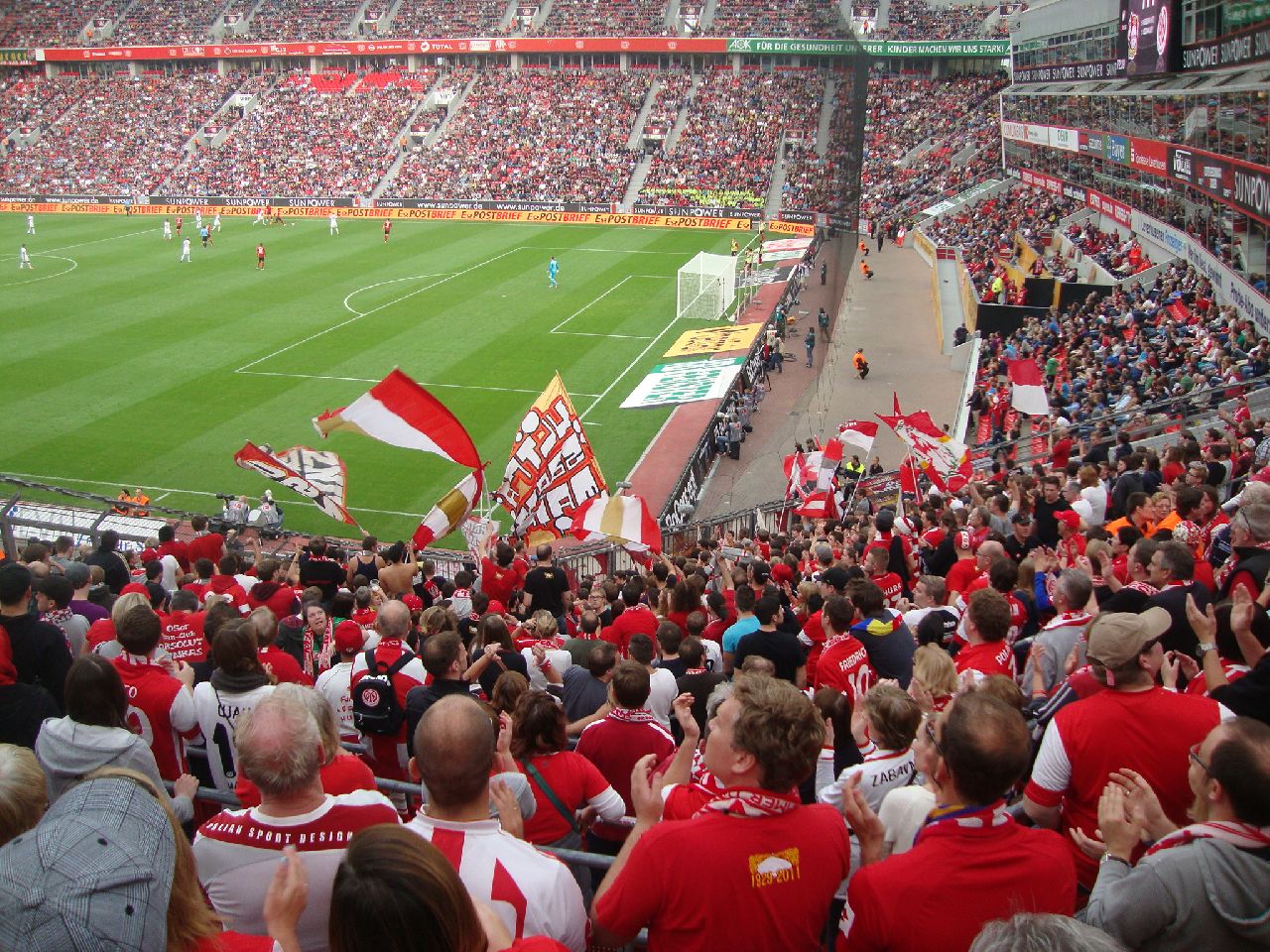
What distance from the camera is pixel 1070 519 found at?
11.5 metres

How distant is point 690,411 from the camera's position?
28000 mm

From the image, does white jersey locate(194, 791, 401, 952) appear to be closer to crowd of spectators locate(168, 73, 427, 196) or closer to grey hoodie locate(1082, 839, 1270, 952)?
grey hoodie locate(1082, 839, 1270, 952)

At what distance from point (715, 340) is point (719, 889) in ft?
104

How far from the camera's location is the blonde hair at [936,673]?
535 cm

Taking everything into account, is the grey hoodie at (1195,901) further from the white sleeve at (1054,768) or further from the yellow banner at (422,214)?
the yellow banner at (422,214)

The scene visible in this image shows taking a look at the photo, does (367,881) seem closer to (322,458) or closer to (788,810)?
(788,810)

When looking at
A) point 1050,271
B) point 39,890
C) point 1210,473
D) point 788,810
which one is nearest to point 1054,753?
point 788,810

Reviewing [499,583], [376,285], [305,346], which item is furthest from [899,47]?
[499,583]

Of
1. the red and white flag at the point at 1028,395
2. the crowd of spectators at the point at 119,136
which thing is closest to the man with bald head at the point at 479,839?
the red and white flag at the point at 1028,395

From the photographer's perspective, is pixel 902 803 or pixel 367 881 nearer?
pixel 367 881

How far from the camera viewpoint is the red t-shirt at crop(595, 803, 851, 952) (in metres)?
3.42

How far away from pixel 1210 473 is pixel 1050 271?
79.1ft

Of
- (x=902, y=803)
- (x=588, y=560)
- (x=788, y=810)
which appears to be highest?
(x=788, y=810)

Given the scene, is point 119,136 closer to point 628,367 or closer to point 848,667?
point 628,367
